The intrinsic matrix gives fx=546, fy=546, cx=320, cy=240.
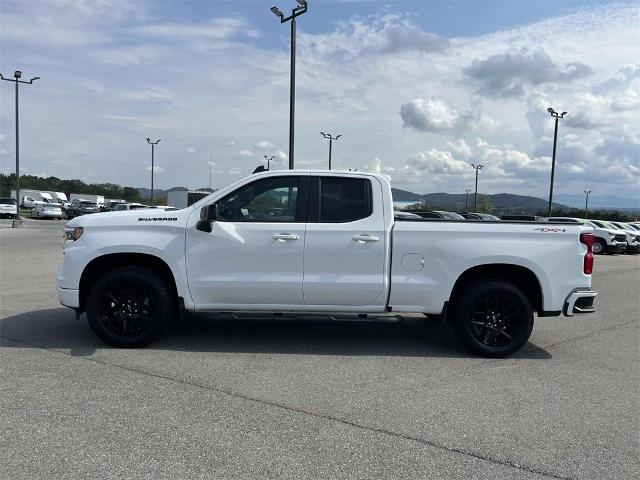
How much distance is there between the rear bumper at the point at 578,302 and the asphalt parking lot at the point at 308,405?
58 cm

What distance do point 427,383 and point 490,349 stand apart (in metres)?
1.21

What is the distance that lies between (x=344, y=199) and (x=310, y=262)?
0.78 metres

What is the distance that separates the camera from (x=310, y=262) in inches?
225

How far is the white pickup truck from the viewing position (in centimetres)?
570

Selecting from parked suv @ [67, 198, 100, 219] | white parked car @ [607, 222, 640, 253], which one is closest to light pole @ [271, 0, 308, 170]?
white parked car @ [607, 222, 640, 253]

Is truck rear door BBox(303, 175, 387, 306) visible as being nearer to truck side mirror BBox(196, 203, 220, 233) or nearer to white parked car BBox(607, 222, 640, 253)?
truck side mirror BBox(196, 203, 220, 233)

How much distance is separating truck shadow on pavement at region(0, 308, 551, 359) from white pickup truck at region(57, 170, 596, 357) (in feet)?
0.71

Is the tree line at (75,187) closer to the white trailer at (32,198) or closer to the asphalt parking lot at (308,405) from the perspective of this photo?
the white trailer at (32,198)

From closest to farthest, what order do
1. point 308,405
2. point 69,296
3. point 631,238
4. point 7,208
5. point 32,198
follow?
point 308,405, point 69,296, point 631,238, point 7,208, point 32,198

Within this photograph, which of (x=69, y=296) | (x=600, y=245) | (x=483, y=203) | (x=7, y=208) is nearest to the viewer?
(x=69, y=296)

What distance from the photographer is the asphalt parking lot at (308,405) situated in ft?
11.2

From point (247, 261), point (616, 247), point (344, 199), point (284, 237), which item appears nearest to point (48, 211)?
point (616, 247)

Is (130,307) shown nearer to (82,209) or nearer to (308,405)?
(308,405)

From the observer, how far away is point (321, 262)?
5703mm
